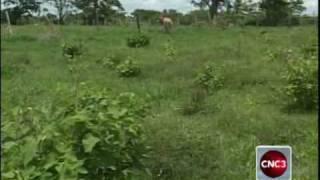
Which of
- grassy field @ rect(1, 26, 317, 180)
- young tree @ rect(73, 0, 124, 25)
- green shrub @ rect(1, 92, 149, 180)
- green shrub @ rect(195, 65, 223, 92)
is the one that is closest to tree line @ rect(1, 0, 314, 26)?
young tree @ rect(73, 0, 124, 25)

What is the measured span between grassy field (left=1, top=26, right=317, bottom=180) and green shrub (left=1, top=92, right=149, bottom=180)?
463 millimetres

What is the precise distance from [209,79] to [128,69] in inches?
71.9

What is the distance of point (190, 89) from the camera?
1023 centimetres

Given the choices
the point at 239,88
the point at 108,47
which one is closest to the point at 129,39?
the point at 108,47

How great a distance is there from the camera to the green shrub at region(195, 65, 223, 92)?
33.2 feet

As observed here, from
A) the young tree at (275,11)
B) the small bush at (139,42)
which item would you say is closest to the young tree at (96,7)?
the young tree at (275,11)

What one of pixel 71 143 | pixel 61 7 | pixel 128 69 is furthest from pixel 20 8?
pixel 71 143

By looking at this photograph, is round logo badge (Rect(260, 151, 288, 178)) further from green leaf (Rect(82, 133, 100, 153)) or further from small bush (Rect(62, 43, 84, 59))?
small bush (Rect(62, 43, 84, 59))

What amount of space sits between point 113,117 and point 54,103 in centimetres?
52

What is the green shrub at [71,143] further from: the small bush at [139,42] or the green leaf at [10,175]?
the small bush at [139,42]

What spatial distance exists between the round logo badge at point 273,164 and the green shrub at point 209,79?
7.18m

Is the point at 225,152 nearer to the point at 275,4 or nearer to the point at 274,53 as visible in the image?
the point at 274,53

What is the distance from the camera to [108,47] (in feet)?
52.2

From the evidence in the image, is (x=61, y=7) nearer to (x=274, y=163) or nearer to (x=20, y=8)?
(x=20, y=8)
